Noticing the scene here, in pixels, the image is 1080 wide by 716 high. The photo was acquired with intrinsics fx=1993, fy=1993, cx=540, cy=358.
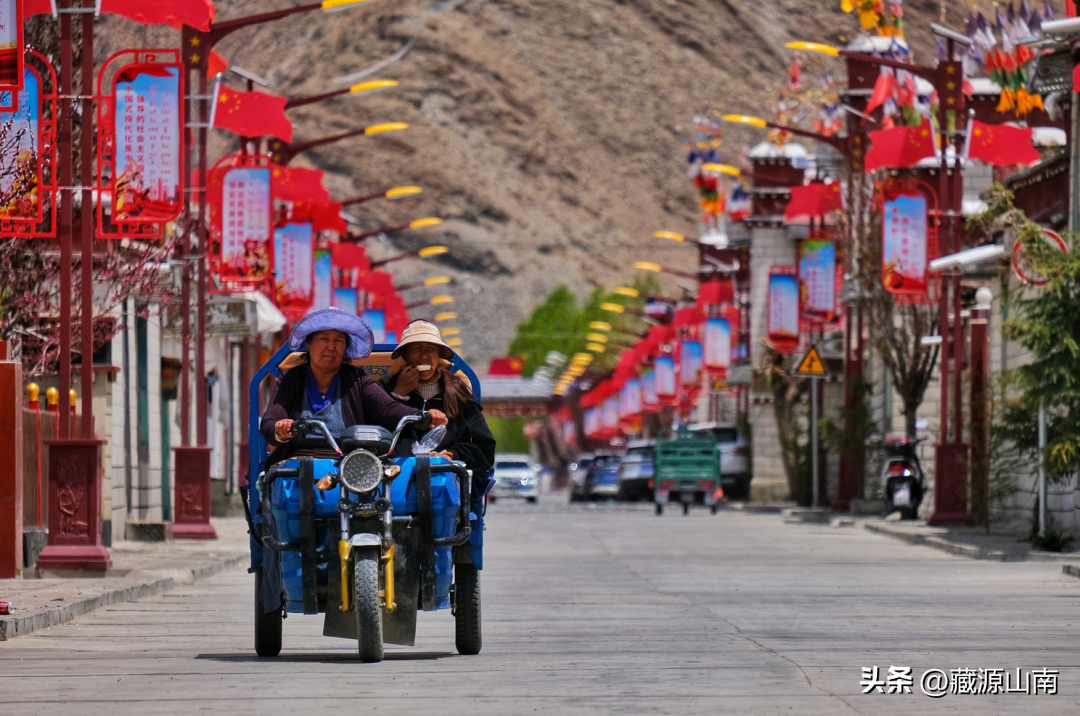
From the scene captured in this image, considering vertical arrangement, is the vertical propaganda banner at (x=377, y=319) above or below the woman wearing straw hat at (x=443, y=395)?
above

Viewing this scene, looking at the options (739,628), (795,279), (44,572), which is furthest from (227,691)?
(795,279)

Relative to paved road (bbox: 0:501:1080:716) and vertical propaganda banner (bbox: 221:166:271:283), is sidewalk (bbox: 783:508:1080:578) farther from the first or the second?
vertical propaganda banner (bbox: 221:166:271:283)

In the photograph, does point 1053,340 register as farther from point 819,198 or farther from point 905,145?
point 819,198

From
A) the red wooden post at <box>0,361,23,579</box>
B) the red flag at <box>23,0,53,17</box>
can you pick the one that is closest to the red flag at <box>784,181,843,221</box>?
the red flag at <box>23,0,53,17</box>

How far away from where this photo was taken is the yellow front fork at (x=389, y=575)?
36.7 feet

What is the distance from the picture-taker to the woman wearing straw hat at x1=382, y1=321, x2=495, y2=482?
11922 mm

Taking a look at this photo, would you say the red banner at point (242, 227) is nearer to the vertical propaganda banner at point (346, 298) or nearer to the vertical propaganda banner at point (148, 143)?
the vertical propaganda banner at point (148, 143)

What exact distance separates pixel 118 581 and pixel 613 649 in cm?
808

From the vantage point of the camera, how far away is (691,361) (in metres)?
72.8

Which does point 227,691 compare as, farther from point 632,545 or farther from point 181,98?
point 632,545

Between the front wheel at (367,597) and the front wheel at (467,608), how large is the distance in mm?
772

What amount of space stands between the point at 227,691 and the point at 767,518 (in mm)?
34039

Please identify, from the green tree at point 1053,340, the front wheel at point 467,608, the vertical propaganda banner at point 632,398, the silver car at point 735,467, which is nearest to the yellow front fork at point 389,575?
the front wheel at point 467,608

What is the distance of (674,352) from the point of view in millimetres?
81125
